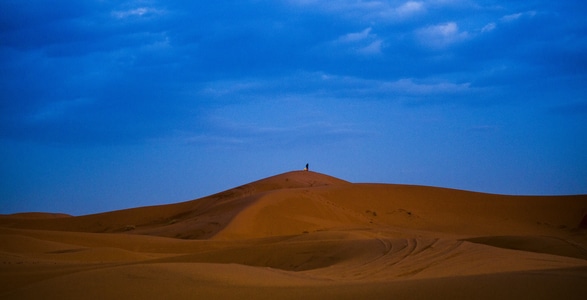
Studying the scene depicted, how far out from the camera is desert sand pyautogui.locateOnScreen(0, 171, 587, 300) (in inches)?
253

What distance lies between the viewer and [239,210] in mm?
25719

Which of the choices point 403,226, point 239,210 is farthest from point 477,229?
point 239,210

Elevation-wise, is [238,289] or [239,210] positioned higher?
[239,210]

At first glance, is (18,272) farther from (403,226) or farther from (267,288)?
(403,226)

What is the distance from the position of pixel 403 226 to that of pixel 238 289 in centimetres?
2052

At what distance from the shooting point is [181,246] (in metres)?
17.9

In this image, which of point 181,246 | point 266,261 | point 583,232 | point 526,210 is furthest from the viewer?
point 526,210

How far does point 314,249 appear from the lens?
46.0 feet

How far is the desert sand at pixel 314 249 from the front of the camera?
6.43 metres

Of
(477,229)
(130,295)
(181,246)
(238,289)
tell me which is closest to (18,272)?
(130,295)

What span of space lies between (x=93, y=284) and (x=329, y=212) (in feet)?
67.8

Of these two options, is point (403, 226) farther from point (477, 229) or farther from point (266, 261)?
point (266, 261)

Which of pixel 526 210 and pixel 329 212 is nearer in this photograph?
pixel 329 212

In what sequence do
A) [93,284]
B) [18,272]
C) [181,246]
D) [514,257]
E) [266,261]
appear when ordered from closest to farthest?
[93,284] < [18,272] < [514,257] < [266,261] < [181,246]
